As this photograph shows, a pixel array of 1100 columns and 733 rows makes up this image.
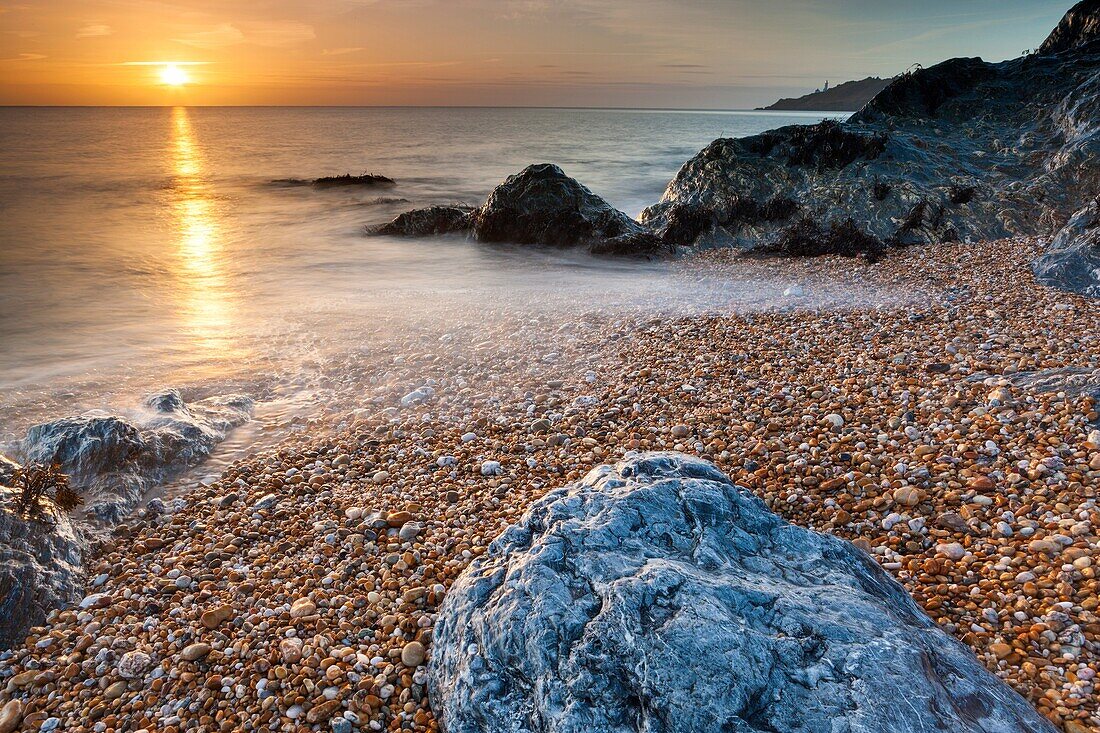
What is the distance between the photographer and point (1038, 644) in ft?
9.93

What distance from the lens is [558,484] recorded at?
Answer: 491 cm

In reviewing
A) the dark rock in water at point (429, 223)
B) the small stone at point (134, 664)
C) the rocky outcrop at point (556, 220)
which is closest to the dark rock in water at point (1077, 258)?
Answer: the rocky outcrop at point (556, 220)

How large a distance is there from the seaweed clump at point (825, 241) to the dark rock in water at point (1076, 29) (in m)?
9.54

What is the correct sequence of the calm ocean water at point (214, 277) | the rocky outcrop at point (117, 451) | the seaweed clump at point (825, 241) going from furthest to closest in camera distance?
the seaweed clump at point (825, 241), the calm ocean water at point (214, 277), the rocky outcrop at point (117, 451)

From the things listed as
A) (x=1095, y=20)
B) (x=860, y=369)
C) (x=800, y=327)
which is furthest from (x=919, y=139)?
(x=860, y=369)

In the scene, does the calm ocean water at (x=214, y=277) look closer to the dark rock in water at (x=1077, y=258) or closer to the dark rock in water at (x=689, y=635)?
the dark rock in water at (x=689, y=635)

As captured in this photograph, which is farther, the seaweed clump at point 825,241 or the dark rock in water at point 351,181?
the dark rock in water at point 351,181

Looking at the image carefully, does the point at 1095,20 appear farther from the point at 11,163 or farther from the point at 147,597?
the point at 11,163

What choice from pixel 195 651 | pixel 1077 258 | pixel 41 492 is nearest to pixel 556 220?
pixel 1077 258

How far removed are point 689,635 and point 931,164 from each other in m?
14.3

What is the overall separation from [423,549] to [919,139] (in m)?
15.0

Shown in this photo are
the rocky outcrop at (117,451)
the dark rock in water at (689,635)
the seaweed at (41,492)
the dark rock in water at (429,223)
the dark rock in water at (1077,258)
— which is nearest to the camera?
the dark rock in water at (689,635)

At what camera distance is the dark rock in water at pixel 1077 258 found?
25.2ft

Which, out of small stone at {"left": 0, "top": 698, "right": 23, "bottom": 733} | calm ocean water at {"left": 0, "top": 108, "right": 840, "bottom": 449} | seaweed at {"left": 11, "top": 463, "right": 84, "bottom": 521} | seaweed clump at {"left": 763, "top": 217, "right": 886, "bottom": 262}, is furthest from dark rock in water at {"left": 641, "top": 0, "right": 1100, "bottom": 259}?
small stone at {"left": 0, "top": 698, "right": 23, "bottom": 733}
